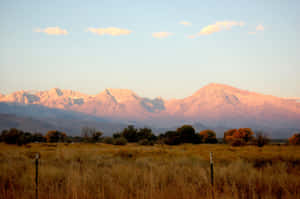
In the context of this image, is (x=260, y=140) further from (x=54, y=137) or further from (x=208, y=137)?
(x=54, y=137)

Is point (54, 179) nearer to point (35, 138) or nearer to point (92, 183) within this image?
point (92, 183)

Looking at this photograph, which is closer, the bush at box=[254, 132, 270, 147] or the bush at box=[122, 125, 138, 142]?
the bush at box=[254, 132, 270, 147]

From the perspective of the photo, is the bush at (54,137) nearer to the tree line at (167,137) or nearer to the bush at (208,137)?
the tree line at (167,137)

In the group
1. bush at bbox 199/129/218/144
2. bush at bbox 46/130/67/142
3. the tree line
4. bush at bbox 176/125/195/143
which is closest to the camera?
the tree line

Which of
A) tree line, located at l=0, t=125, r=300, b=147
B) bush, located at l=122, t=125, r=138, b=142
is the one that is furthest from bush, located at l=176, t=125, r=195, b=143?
bush, located at l=122, t=125, r=138, b=142

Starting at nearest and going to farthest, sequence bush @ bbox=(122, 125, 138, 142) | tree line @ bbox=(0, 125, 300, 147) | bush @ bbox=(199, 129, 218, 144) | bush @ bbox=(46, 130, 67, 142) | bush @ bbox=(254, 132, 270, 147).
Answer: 1. bush @ bbox=(254, 132, 270, 147)
2. tree line @ bbox=(0, 125, 300, 147)
3. bush @ bbox=(46, 130, 67, 142)
4. bush @ bbox=(199, 129, 218, 144)
5. bush @ bbox=(122, 125, 138, 142)

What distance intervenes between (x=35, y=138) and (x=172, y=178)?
278ft

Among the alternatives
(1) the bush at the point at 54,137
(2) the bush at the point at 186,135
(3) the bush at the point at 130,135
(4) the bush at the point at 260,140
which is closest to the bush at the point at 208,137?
(2) the bush at the point at 186,135

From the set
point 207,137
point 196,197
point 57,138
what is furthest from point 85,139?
point 196,197

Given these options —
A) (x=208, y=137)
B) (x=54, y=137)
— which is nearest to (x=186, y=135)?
(x=208, y=137)

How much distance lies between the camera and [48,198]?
8.05m

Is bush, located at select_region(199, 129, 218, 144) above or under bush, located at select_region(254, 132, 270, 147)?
under

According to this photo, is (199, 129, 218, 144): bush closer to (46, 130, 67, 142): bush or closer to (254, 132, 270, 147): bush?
(254, 132, 270, 147): bush

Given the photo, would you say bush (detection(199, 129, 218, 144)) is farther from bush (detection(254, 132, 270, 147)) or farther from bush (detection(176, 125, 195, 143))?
bush (detection(254, 132, 270, 147))
